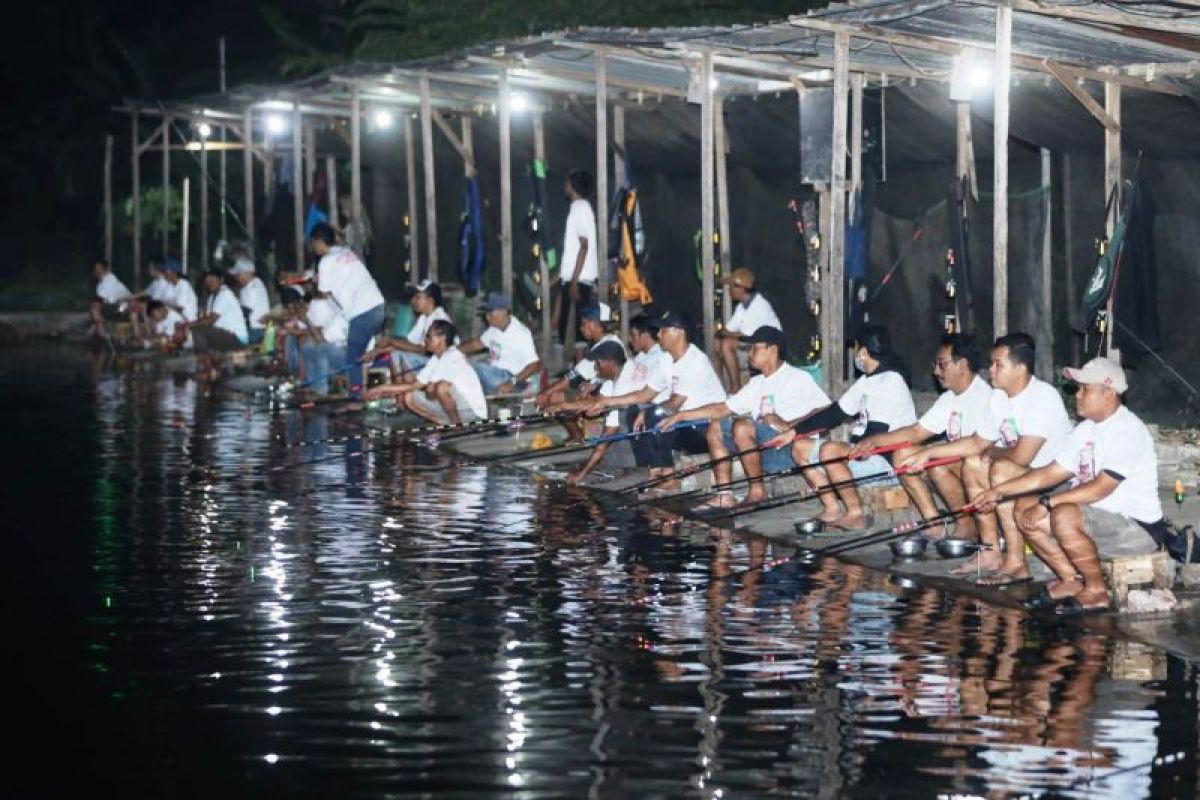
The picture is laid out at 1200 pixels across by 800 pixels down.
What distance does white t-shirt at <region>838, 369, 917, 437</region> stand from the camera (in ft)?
49.1

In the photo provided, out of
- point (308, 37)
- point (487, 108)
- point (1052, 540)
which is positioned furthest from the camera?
point (308, 37)

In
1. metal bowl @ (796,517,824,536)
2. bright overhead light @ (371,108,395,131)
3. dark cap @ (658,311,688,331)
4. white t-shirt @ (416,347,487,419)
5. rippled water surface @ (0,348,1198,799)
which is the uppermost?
bright overhead light @ (371,108,395,131)

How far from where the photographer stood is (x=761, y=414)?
1592 centimetres

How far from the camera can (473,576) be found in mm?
13312

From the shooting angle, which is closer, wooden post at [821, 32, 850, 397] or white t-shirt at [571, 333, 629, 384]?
wooden post at [821, 32, 850, 397]

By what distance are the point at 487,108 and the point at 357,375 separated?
4338 mm

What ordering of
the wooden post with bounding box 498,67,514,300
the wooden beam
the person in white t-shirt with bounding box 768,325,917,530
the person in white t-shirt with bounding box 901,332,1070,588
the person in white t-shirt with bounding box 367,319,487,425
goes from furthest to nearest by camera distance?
1. the wooden post with bounding box 498,67,514,300
2. the person in white t-shirt with bounding box 367,319,487,425
3. the wooden beam
4. the person in white t-shirt with bounding box 768,325,917,530
5. the person in white t-shirt with bounding box 901,332,1070,588

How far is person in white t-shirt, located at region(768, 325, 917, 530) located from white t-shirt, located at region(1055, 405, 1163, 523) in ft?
Answer: 9.18

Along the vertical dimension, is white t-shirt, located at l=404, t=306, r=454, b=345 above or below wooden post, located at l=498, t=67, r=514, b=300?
below

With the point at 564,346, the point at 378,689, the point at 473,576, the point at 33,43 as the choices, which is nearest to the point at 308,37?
the point at 33,43

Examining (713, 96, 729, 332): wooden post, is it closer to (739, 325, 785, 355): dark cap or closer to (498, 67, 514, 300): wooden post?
(498, 67, 514, 300): wooden post

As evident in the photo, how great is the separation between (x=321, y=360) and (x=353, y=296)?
105 centimetres

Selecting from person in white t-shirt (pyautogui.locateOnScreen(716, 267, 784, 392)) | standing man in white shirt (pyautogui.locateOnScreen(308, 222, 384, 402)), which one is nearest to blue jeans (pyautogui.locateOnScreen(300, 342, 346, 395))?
standing man in white shirt (pyautogui.locateOnScreen(308, 222, 384, 402))

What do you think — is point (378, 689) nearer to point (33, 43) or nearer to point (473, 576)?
point (473, 576)
